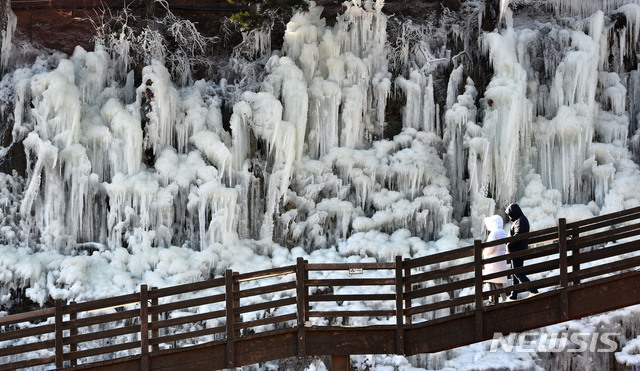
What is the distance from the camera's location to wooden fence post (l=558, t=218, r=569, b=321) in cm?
1210

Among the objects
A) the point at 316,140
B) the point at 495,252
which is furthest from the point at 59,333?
the point at 316,140

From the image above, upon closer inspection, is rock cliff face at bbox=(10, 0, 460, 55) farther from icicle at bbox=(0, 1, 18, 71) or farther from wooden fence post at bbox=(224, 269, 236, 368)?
wooden fence post at bbox=(224, 269, 236, 368)

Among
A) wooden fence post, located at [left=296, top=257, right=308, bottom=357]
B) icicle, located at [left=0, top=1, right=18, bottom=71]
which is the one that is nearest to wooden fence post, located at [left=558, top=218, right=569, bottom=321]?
wooden fence post, located at [left=296, top=257, right=308, bottom=357]

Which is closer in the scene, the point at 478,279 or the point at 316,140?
the point at 478,279

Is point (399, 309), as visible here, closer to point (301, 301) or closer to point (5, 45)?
point (301, 301)

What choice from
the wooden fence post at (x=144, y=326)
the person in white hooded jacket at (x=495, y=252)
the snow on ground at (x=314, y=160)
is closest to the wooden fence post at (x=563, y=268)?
the person in white hooded jacket at (x=495, y=252)

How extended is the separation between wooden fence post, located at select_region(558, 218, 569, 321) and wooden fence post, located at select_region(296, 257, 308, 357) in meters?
3.01

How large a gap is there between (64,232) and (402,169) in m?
5.89

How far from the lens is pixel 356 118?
18812 millimetres

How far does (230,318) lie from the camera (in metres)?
12.7

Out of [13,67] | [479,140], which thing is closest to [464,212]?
[479,140]

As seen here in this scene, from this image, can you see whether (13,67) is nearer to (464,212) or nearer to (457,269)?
(464,212)

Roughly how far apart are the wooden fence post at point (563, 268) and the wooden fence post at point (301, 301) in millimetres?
3012

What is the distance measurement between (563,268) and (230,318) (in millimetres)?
3993
